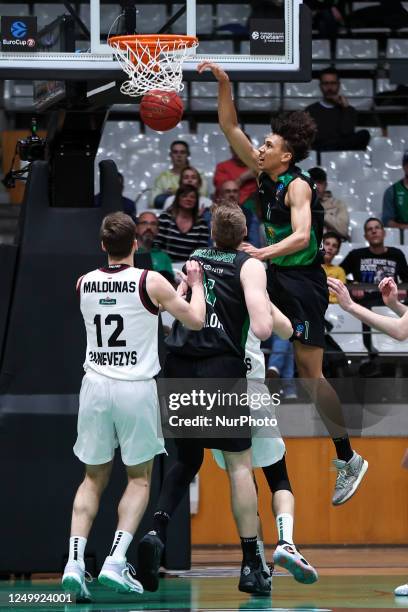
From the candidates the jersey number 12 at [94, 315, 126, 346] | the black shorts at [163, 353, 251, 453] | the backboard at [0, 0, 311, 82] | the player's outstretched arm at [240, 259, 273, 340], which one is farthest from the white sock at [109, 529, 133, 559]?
the backboard at [0, 0, 311, 82]

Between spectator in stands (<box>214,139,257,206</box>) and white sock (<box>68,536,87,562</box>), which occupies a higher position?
spectator in stands (<box>214,139,257,206</box>)

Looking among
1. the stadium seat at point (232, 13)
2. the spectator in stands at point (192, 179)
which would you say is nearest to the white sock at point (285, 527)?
the spectator in stands at point (192, 179)

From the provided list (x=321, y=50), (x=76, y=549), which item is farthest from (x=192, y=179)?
(x=76, y=549)

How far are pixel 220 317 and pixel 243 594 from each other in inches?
65.6

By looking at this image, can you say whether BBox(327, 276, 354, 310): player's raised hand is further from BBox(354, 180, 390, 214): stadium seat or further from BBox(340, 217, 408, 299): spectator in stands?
→ BBox(354, 180, 390, 214): stadium seat

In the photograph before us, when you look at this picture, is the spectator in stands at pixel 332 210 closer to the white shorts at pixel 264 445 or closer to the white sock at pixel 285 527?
the white shorts at pixel 264 445

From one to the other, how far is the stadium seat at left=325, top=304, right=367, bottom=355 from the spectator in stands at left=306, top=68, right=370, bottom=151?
3081mm

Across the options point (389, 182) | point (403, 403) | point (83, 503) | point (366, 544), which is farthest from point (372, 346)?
point (83, 503)

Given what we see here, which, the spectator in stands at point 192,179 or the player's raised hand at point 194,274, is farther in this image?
the spectator in stands at point 192,179

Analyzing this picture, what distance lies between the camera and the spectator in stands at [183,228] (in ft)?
41.2

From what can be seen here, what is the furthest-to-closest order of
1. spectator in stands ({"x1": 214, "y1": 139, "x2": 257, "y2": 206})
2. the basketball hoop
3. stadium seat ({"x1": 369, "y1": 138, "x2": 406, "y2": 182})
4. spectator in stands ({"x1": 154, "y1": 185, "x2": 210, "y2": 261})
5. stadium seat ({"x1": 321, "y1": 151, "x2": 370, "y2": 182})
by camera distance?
stadium seat ({"x1": 369, "y1": 138, "x2": 406, "y2": 182}), stadium seat ({"x1": 321, "y1": 151, "x2": 370, "y2": 182}), spectator in stands ({"x1": 214, "y1": 139, "x2": 257, "y2": 206}), spectator in stands ({"x1": 154, "y1": 185, "x2": 210, "y2": 261}), the basketball hoop

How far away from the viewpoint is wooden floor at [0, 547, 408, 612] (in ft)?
23.4

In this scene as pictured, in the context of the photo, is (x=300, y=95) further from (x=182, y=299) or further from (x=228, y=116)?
(x=182, y=299)

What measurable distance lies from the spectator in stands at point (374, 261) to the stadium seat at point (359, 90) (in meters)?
4.01
